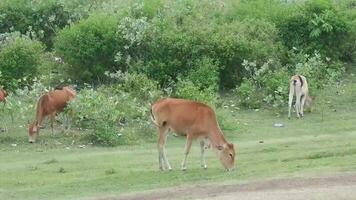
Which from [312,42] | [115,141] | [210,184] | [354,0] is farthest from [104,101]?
[354,0]

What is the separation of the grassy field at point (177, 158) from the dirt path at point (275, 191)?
0.67 m

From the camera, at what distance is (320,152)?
708 inches

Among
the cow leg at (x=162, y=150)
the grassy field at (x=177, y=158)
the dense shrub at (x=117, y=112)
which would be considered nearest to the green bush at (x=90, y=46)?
the dense shrub at (x=117, y=112)

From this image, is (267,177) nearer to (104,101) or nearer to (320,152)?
(320,152)

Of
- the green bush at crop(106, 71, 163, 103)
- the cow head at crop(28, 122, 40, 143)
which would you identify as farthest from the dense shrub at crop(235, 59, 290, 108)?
the cow head at crop(28, 122, 40, 143)

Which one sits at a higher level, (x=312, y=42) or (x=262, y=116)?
(x=312, y=42)

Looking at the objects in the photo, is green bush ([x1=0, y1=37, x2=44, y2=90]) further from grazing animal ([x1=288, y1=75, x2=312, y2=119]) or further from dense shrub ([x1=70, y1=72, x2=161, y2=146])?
grazing animal ([x1=288, y1=75, x2=312, y2=119])

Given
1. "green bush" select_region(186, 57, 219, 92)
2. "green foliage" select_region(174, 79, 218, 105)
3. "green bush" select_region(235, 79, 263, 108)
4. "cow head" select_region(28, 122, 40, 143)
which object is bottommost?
"cow head" select_region(28, 122, 40, 143)

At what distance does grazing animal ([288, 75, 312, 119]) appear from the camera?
24.7m

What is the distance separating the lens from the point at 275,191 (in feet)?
44.9

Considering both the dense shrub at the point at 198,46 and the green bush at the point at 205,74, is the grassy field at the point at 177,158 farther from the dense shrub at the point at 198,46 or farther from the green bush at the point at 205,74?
the dense shrub at the point at 198,46

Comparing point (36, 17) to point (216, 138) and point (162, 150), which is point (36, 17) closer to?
point (162, 150)

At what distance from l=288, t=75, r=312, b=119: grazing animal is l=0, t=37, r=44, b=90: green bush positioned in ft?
26.2

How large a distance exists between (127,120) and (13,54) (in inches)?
200
